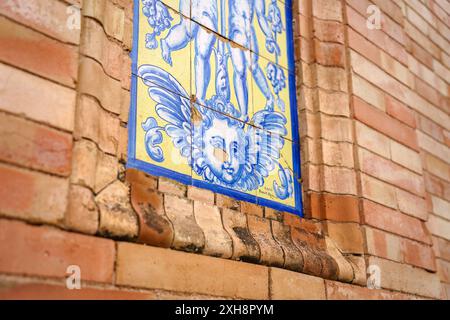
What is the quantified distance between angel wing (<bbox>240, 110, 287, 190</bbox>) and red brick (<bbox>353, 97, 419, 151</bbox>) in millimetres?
521

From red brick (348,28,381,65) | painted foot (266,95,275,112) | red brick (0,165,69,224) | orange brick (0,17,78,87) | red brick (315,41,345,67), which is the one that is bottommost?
red brick (0,165,69,224)

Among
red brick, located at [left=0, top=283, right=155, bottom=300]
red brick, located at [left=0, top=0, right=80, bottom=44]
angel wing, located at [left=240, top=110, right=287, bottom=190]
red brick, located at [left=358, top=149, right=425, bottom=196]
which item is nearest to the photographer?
red brick, located at [left=0, top=283, right=155, bottom=300]

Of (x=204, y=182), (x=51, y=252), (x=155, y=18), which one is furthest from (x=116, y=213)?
(x=155, y=18)

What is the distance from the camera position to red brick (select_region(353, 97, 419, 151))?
3436mm

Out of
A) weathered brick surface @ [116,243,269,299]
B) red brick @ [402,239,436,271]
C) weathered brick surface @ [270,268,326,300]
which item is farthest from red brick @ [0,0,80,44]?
red brick @ [402,239,436,271]

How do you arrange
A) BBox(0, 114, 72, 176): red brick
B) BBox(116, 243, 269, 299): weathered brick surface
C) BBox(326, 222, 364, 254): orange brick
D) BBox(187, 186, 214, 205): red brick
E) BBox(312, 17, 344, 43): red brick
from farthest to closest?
1. BBox(312, 17, 344, 43): red brick
2. BBox(326, 222, 364, 254): orange brick
3. BBox(187, 186, 214, 205): red brick
4. BBox(116, 243, 269, 299): weathered brick surface
5. BBox(0, 114, 72, 176): red brick

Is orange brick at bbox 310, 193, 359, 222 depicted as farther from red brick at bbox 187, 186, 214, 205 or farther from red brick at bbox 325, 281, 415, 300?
red brick at bbox 187, 186, 214, 205

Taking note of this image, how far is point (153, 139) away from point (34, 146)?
2.50ft

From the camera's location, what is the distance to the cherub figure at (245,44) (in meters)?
3.09

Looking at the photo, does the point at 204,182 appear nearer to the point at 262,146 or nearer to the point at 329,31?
the point at 262,146

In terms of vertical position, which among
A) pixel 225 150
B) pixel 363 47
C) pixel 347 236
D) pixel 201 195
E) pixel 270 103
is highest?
pixel 363 47

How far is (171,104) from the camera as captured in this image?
2648 millimetres

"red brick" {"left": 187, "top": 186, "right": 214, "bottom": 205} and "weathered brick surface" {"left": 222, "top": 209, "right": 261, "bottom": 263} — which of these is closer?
"weathered brick surface" {"left": 222, "top": 209, "right": 261, "bottom": 263}

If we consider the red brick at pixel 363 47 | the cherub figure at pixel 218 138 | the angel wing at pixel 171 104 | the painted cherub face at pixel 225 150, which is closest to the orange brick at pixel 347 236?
the cherub figure at pixel 218 138
